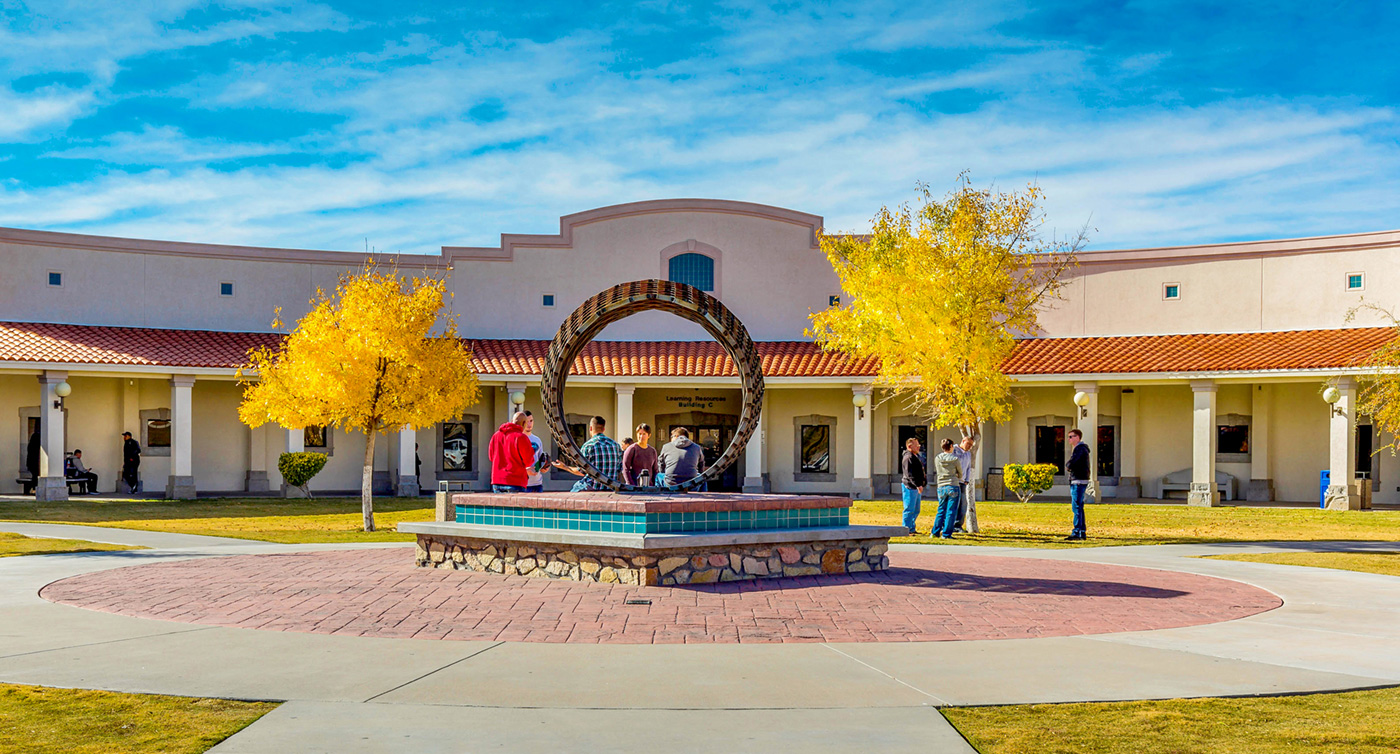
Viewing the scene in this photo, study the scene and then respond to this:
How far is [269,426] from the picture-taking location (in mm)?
30047

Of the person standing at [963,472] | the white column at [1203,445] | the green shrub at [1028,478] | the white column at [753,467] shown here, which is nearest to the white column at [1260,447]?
the white column at [1203,445]

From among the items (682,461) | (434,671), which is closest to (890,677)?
(434,671)

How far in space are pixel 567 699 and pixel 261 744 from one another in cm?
164

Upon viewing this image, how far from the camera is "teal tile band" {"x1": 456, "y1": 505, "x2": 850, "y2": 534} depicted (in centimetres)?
1105

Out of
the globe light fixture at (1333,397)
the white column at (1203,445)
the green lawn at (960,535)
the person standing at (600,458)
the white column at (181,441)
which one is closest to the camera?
the person standing at (600,458)

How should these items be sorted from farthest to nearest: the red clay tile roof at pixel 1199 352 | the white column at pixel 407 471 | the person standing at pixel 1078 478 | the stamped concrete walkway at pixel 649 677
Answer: the white column at pixel 407 471 < the red clay tile roof at pixel 1199 352 < the person standing at pixel 1078 478 < the stamped concrete walkway at pixel 649 677

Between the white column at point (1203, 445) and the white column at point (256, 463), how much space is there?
2310 cm

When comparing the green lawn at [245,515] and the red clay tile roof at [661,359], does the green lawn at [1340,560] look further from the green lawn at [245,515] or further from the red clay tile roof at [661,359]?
the red clay tile roof at [661,359]

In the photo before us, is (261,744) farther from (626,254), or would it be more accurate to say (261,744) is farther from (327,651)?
(626,254)

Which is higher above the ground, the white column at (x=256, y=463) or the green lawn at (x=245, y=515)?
the white column at (x=256, y=463)

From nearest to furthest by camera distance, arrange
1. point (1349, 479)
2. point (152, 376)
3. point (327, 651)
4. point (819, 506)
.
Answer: point (327, 651) < point (819, 506) < point (1349, 479) < point (152, 376)

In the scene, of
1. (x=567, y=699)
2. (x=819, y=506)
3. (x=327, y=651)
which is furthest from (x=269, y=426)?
(x=567, y=699)

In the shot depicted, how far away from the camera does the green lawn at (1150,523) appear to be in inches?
725

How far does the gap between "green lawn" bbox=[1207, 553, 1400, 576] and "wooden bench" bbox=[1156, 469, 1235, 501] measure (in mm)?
13631
